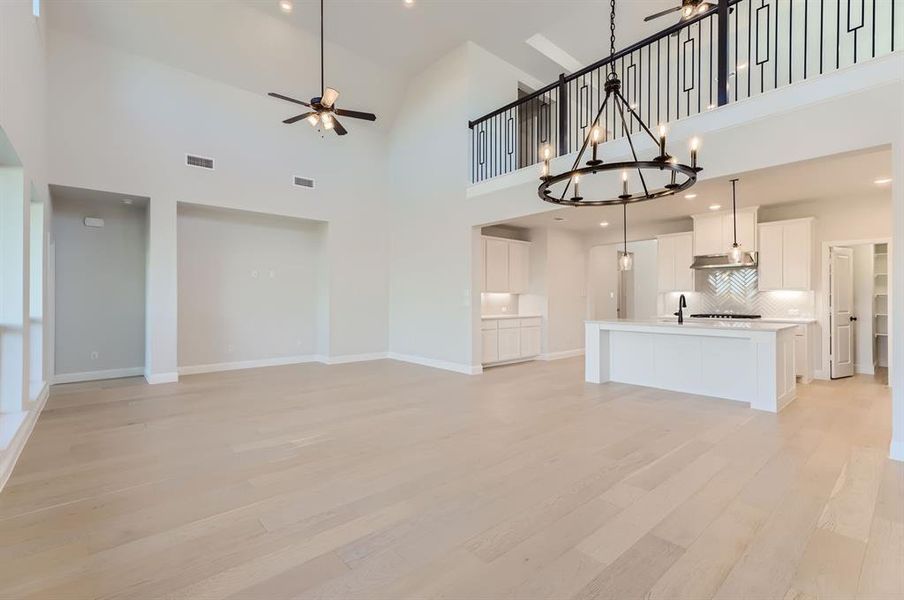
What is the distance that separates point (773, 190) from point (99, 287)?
980cm

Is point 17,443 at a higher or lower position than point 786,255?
lower

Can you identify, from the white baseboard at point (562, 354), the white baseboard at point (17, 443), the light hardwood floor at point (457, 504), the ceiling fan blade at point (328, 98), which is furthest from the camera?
the white baseboard at point (562, 354)

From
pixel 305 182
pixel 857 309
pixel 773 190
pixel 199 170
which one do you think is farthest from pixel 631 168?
pixel 857 309

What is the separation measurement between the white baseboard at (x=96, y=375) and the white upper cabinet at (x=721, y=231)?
9402 millimetres

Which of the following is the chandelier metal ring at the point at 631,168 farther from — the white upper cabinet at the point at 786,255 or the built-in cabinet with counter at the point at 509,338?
the white upper cabinet at the point at 786,255

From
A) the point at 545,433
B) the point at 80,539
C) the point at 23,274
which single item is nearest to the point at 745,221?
the point at 545,433

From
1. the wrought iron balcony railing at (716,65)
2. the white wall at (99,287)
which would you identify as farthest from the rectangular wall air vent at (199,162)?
the wrought iron balcony railing at (716,65)

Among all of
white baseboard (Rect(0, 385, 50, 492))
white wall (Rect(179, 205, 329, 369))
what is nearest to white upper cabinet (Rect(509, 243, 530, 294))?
white wall (Rect(179, 205, 329, 369))

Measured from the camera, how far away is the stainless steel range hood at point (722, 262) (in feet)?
21.2

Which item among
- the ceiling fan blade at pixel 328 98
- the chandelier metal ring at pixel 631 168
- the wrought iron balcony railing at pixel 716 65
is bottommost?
the chandelier metal ring at pixel 631 168

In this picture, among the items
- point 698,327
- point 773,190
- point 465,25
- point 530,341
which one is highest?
point 465,25

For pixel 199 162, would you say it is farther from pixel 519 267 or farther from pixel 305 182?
pixel 519 267

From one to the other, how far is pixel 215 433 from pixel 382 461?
1.76 metres

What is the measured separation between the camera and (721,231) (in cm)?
674
